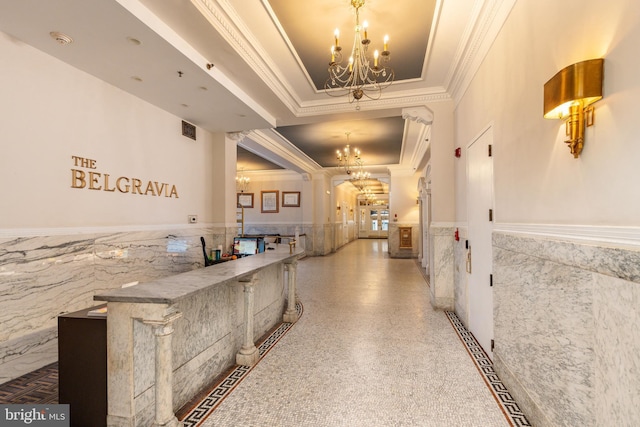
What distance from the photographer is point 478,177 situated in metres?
3.56

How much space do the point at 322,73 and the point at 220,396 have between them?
13.3ft

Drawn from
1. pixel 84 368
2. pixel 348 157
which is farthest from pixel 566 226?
pixel 348 157

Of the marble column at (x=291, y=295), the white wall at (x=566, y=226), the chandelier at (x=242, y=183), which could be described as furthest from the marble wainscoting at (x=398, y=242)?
the white wall at (x=566, y=226)

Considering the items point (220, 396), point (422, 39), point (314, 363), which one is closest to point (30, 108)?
point (220, 396)

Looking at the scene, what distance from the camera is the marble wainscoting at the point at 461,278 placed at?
13.4 feet

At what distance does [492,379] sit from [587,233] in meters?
1.82

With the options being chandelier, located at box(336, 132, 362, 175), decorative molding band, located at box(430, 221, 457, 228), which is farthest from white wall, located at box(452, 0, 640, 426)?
chandelier, located at box(336, 132, 362, 175)

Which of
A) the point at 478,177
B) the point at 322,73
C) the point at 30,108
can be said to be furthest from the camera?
the point at 322,73

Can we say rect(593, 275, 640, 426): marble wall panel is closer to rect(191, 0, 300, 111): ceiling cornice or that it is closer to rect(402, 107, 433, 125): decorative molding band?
rect(191, 0, 300, 111): ceiling cornice

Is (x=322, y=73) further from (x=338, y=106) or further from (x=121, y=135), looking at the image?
(x=121, y=135)

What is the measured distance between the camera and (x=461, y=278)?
4332 mm

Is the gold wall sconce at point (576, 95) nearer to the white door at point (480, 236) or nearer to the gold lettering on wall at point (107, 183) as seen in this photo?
the white door at point (480, 236)

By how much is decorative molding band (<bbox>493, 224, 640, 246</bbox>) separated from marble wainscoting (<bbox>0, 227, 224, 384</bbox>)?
4374 millimetres

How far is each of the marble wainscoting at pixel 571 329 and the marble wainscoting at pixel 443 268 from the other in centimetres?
221
